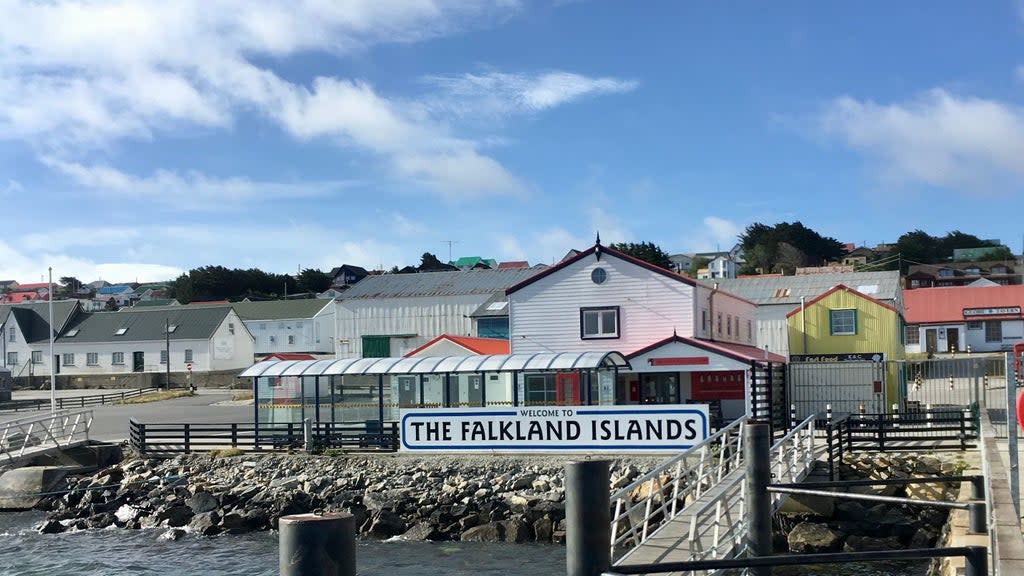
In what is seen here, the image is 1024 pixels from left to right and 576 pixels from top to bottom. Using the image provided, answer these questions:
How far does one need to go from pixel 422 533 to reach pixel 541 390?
24.3ft

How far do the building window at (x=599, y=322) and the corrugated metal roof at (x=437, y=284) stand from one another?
2922 centimetres

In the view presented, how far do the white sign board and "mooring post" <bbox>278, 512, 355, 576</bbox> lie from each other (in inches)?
869

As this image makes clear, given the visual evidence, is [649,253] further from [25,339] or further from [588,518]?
[588,518]

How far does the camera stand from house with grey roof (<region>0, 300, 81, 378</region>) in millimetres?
79688

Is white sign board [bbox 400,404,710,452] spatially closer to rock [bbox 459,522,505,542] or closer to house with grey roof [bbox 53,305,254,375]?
rock [bbox 459,522,505,542]

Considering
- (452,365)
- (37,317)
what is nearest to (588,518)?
(452,365)

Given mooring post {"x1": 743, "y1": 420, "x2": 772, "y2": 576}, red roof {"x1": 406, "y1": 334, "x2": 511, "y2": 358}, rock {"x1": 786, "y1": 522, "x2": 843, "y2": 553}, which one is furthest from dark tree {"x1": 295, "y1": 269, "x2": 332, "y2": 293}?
mooring post {"x1": 743, "y1": 420, "x2": 772, "y2": 576}

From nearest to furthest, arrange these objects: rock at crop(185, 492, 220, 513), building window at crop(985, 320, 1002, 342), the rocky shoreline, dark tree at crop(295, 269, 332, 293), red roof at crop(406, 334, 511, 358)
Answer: the rocky shoreline < rock at crop(185, 492, 220, 513) < red roof at crop(406, 334, 511, 358) < building window at crop(985, 320, 1002, 342) < dark tree at crop(295, 269, 332, 293)

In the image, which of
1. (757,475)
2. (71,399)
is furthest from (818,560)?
(71,399)

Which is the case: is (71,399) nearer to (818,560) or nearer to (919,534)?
(919,534)

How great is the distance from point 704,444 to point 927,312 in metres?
58.8

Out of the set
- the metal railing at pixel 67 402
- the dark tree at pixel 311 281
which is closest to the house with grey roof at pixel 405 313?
the metal railing at pixel 67 402

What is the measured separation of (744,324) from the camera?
42125mm

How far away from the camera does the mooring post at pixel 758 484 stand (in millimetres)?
8273
